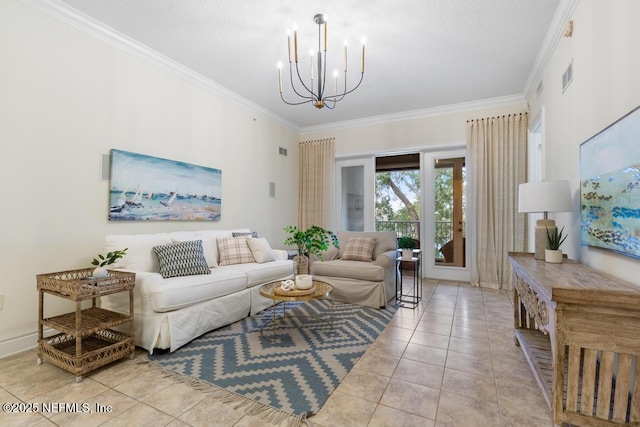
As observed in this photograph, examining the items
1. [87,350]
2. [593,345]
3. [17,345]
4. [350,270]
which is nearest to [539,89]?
[350,270]

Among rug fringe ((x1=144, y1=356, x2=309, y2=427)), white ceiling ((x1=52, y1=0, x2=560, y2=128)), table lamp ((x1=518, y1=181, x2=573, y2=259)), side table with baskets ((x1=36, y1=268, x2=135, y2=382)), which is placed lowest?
rug fringe ((x1=144, y1=356, x2=309, y2=427))

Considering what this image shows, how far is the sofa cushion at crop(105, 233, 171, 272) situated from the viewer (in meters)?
2.68

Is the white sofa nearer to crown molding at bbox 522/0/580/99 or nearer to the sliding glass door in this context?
the sliding glass door

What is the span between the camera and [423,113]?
197 inches

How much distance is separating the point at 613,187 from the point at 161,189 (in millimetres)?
3857

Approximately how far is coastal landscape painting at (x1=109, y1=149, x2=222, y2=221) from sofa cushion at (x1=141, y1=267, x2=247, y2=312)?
962 mm

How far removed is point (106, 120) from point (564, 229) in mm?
4387

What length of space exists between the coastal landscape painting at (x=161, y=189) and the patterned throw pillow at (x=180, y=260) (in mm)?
593

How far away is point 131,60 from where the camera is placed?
312cm

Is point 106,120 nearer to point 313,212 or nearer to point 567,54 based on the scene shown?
point 313,212

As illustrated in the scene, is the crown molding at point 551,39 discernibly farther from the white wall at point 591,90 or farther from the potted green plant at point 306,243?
the potted green plant at point 306,243

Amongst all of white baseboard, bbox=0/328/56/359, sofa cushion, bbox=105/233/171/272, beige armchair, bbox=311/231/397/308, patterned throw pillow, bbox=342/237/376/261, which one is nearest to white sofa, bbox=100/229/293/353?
sofa cushion, bbox=105/233/171/272

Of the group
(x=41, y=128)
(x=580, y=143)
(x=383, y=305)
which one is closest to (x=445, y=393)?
(x=383, y=305)

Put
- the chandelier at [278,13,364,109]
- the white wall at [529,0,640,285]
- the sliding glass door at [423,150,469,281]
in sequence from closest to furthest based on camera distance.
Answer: the white wall at [529,0,640,285] → the chandelier at [278,13,364,109] → the sliding glass door at [423,150,469,281]
